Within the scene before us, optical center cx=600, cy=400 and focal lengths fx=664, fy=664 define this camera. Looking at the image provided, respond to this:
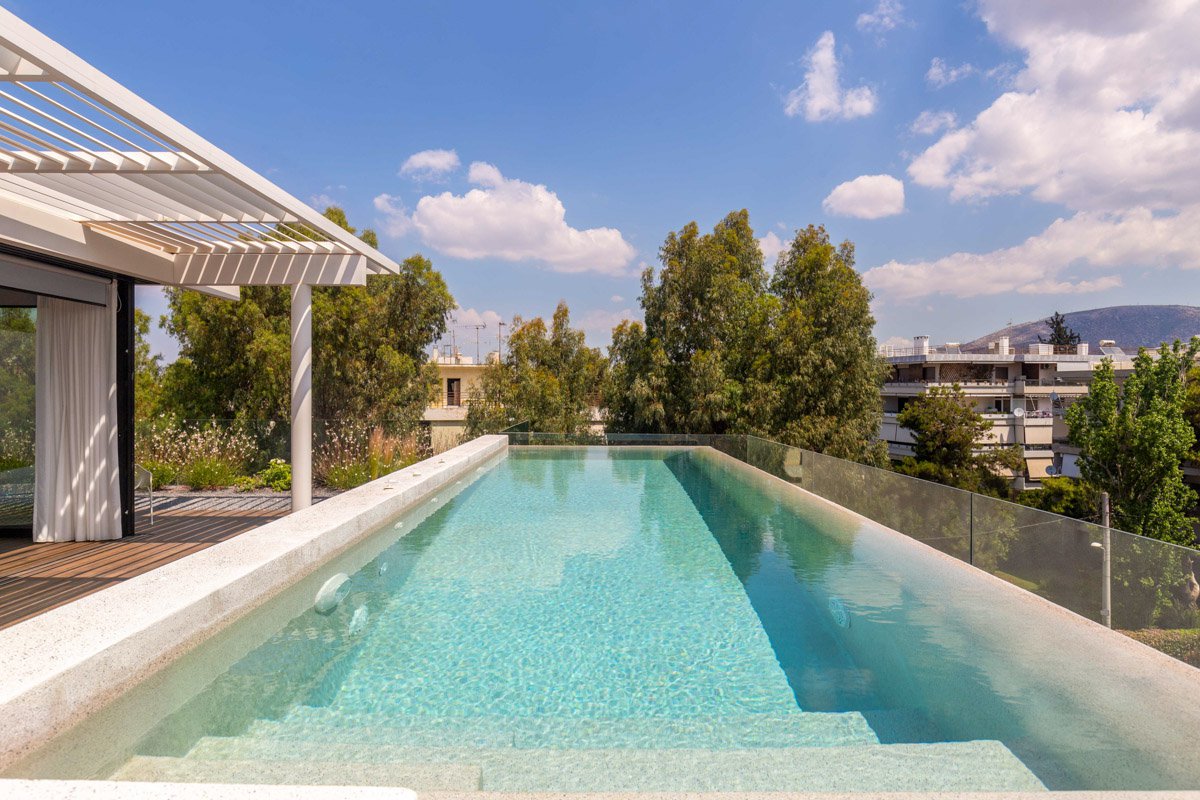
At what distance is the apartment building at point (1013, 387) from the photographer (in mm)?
35906

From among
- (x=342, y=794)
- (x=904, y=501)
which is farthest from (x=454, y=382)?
(x=342, y=794)

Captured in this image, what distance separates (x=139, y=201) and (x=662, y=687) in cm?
475

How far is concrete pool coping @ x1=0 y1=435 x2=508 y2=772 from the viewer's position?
7.79 ft

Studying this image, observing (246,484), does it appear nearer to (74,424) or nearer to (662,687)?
(74,424)

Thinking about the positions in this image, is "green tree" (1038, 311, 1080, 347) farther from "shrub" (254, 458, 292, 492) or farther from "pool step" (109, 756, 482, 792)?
"pool step" (109, 756, 482, 792)

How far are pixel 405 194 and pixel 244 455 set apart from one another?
1806cm

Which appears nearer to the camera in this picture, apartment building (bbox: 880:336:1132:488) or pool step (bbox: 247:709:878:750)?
pool step (bbox: 247:709:878:750)

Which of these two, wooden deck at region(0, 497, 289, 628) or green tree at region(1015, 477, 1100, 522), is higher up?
wooden deck at region(0, 497, 289, 628)

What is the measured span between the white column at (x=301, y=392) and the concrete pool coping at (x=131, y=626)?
1471 millimetres

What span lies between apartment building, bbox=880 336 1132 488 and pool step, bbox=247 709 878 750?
35.4m

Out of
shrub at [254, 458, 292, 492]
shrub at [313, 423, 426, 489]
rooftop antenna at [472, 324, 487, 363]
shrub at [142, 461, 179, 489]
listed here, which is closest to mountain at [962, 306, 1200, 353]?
rooftop antenna at [472, 324, 487, 363]

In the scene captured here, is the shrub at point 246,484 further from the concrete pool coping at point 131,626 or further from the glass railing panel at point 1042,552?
the glass railing panel at point 1042,552

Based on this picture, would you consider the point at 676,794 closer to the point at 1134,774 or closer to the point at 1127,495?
the point at 1134,774

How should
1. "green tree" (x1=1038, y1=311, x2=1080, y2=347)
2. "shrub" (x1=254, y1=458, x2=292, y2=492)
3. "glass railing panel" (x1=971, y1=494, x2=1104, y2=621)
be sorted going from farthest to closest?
"green tree" (x1=1038, y1=311, x2=1080, y2=347) < "shrub" (x1=254, y1=458, x2=292, y2=492) < "glass railing panel" (x1=971, y1=494, x2=1104, y2=621)
